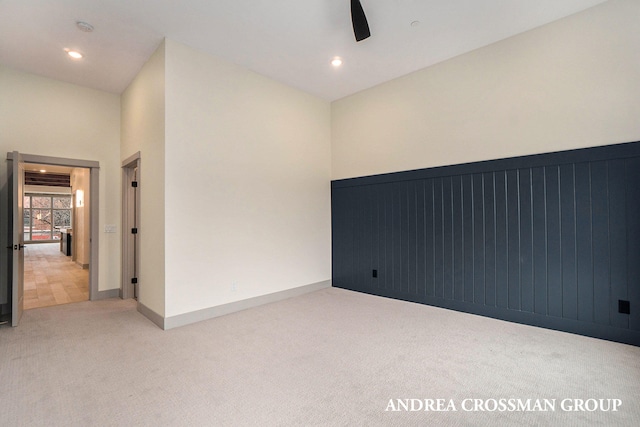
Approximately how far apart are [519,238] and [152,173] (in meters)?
4.41

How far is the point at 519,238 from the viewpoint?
3447mm

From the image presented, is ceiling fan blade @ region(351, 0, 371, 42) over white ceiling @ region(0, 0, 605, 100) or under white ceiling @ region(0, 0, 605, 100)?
under

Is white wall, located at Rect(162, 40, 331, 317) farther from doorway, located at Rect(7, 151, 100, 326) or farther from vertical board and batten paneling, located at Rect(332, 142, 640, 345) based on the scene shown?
doorway, located at Rect(7, 151, 100, 326)

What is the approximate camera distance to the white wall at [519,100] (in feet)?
9.51

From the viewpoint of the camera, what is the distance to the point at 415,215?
4328 millimetres

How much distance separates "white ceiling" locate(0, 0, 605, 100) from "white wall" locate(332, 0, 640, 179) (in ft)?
Answer: 0.70

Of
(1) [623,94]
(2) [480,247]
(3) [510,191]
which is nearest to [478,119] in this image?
(3) [510,191]

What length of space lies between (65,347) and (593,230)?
5298 millimetres

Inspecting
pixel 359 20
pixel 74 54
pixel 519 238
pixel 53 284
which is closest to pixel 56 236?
pixel 53 284

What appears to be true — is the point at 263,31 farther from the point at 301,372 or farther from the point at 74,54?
the point at 301,372

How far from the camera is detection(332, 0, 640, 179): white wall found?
2898 mm

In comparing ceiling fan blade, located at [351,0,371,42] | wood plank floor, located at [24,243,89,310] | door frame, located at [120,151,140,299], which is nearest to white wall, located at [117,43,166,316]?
door frame, located at [120,151,140,299]

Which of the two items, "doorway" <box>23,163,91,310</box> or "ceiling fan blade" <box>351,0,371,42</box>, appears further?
"doorway" <box>23,163,91,310</box>

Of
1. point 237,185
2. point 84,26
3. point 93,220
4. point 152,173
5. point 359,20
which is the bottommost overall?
point 93,220
